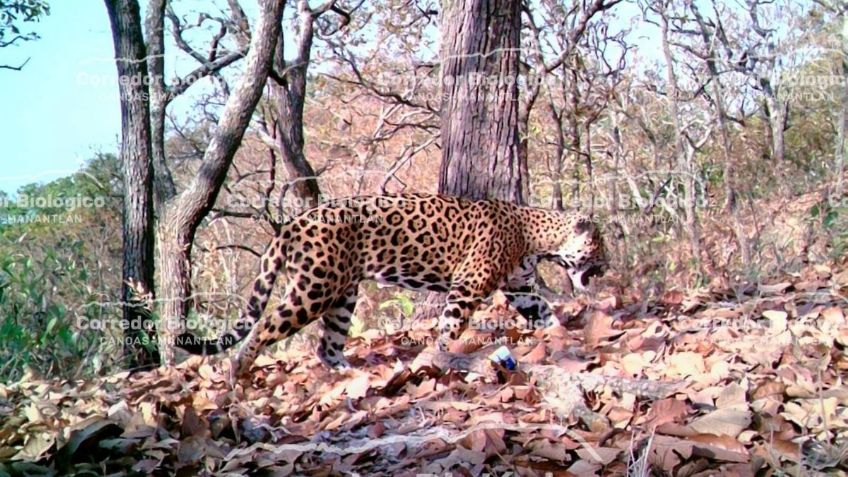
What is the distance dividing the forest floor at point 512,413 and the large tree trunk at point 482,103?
6.95ft

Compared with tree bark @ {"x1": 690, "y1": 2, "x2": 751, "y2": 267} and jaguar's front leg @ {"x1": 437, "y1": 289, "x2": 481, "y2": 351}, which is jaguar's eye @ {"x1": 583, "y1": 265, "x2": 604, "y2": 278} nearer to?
jaguar's front leg @ {"x1": 437, "y1": 289, "x2": 481, "y2": 351}

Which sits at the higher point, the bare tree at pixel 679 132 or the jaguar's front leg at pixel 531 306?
the bare tree at pixel 679 132

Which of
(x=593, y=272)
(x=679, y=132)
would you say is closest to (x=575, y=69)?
(x=679, y=132)

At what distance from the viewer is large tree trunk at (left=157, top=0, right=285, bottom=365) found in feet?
30.6

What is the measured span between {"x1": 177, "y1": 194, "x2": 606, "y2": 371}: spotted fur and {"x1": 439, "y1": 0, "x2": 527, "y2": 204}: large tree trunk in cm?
49

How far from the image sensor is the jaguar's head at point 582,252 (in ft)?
23.9

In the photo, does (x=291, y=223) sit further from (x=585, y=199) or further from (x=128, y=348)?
(x=585, y=199)

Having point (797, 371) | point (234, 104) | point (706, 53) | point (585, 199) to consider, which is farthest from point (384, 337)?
point (706, 53)

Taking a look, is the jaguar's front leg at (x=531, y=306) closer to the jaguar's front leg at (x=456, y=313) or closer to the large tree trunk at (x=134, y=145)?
the jaguar's front leg at (x=456, y=313)

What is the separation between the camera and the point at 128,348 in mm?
7941

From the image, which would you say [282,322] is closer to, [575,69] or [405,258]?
[405,258]

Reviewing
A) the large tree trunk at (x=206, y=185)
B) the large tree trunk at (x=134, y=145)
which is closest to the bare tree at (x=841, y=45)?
the large tree trunk at (x=206, y=185)

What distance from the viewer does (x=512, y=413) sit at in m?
4.04

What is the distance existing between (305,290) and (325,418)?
5.59ft
